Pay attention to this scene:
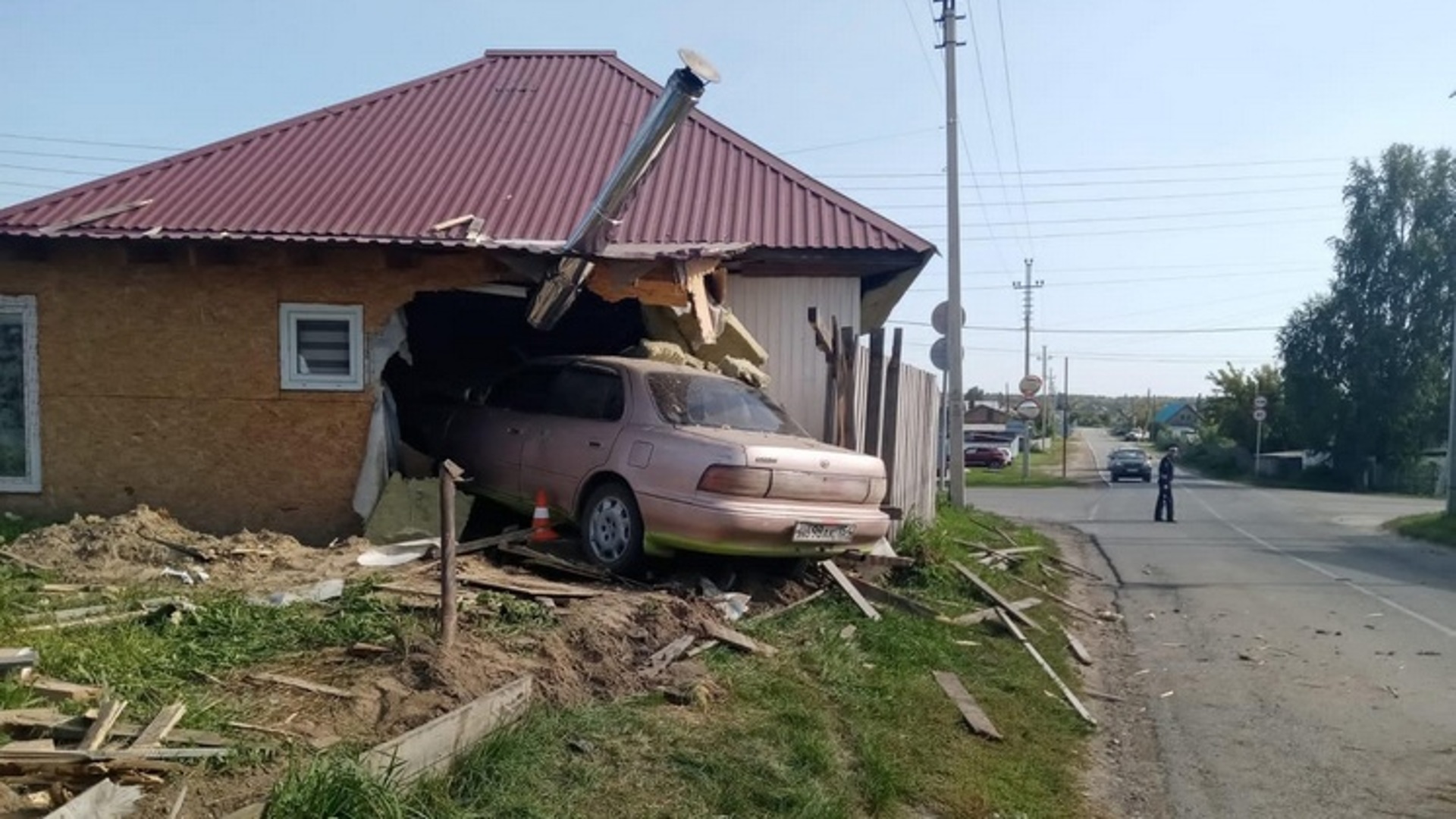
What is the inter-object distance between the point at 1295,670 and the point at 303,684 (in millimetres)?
7235

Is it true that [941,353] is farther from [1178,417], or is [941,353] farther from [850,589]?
[1178,417]

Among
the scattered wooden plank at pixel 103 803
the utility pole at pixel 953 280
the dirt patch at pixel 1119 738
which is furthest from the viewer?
the utility pole at pixel 953 280

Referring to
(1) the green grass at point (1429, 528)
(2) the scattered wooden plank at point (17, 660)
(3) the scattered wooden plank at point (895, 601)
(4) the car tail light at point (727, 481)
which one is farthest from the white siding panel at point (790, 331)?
(1) the green grass at point (1429, 528)

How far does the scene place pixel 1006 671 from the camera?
314 inches

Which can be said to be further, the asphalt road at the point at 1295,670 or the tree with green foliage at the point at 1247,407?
the tree with green foliage at the point at 1247,407

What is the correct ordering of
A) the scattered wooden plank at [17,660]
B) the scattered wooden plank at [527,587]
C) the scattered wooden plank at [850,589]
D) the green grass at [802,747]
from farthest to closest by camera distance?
the scattered wooden plank at [850,589] → the scattered wooden plank at [527,587] → the scattered wooden plank at [17,660] → the green grass at [802,747]

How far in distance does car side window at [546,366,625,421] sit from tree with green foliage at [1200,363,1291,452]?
54.2 metres

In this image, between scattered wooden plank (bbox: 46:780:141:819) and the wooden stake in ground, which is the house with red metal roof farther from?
scattered wooden plank (bbox: 46:780:141:819)

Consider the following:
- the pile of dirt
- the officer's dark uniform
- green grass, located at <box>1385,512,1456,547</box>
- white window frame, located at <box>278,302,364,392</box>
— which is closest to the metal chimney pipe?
white window frame, located at <box>278,302,364,392</box>

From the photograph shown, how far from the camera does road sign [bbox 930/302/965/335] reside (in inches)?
814

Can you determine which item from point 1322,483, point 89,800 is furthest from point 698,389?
point 1322,483

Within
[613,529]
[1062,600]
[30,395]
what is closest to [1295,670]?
[1062,600]

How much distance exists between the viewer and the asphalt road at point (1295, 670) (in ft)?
19.8

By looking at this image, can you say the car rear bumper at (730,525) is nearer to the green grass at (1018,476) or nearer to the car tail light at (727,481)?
the car tail light at (727,481)
